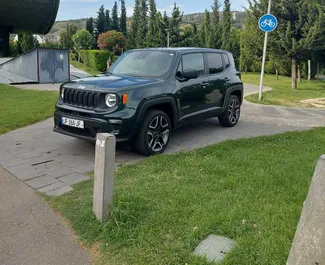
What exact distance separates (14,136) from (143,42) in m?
40.4

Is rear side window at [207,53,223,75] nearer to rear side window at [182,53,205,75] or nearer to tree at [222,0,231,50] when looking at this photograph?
rear side window at [182,53,205,75]

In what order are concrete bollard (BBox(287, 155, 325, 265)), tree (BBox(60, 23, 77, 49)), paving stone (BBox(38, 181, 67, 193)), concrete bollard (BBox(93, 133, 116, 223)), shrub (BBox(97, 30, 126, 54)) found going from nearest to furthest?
concrete bollard (BBox(287, 155, 325, 265)) → concrete bollard (BBox(93, 133, 116, 223)) → paving stone (BBox(38, 181, 67, 193)) → shrub (BBox(97, 30, 126, 54)) → tree (BBox(60, 23, 77, 49))

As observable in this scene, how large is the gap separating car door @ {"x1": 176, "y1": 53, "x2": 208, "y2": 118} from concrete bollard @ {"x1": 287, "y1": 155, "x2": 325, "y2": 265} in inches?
142

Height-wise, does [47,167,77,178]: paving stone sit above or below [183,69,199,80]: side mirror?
below

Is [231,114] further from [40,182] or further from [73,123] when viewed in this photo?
[40,182]

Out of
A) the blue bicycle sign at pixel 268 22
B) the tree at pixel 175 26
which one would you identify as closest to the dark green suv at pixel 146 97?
the blue bicycle sign at pixel 268 22

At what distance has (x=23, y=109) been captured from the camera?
8.67 metres

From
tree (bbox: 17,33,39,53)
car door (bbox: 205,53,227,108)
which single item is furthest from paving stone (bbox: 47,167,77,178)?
tree (bbox: 17,33,39,53)

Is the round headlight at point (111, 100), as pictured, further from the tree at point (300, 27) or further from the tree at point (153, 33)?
the tree at point (153, 33)

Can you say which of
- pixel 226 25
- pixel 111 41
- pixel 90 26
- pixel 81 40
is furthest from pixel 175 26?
pixel 90 26

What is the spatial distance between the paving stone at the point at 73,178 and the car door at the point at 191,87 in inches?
81.3

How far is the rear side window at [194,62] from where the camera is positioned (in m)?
5.72

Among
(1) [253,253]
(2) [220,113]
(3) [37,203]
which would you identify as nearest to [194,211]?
(1) [253,253]

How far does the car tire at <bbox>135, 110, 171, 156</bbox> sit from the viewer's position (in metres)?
4.89
